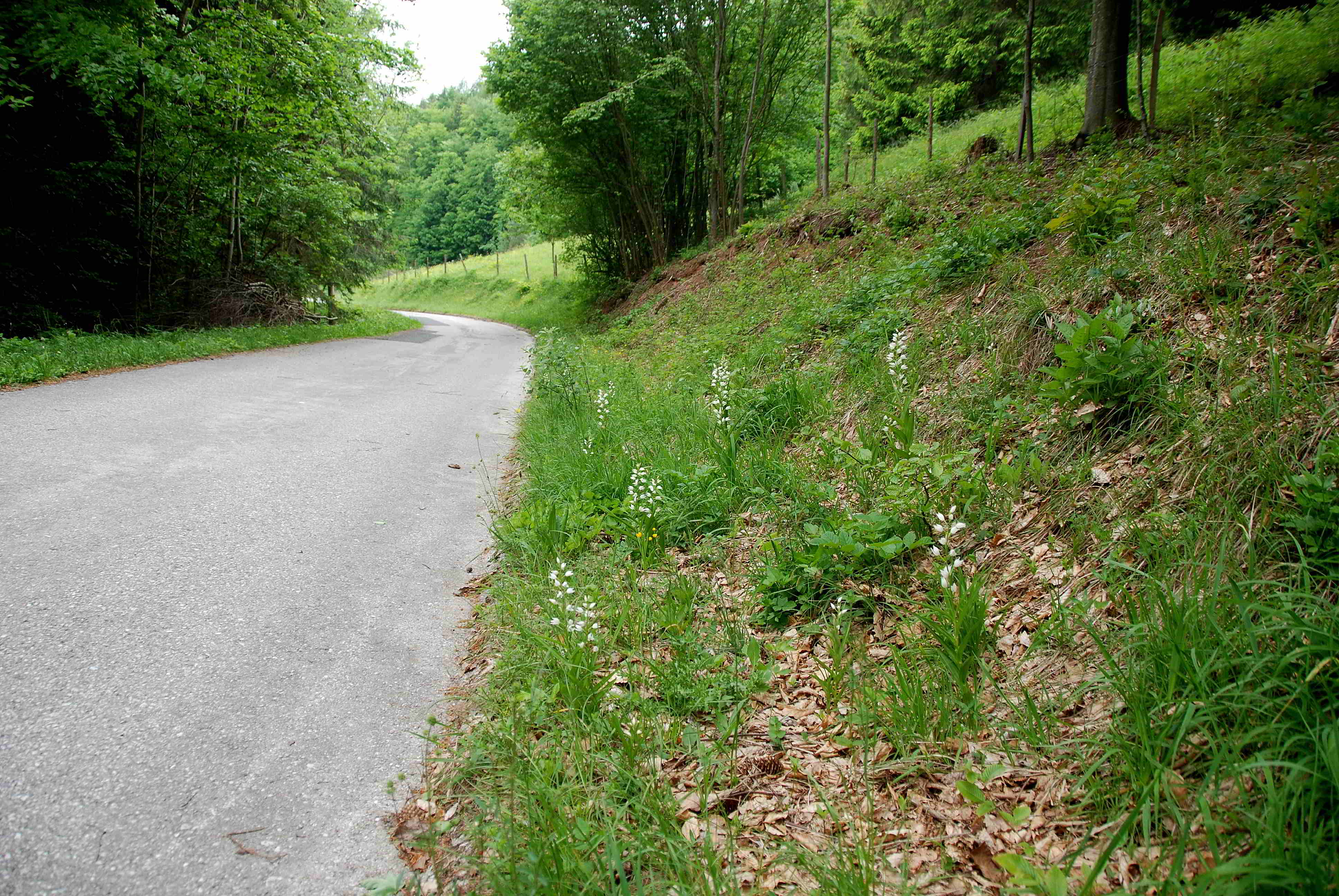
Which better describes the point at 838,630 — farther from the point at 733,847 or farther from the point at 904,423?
the point at 904,423

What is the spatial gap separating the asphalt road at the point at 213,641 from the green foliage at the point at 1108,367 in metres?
3.36

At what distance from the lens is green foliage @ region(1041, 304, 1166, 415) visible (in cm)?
318

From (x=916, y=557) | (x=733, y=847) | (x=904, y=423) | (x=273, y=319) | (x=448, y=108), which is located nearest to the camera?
(x=733, y=847)

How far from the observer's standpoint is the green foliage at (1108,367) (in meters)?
3.18

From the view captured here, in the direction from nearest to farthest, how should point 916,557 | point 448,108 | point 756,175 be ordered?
1. point 916,557
2. point 756,175
3. point 448,108

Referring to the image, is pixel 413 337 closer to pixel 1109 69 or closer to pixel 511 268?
pixel 1109 69

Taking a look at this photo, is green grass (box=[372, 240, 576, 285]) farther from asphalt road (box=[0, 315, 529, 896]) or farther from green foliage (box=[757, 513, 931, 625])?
green foliage (box=[757, 513, 931, 625])

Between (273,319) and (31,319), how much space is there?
4.83 m

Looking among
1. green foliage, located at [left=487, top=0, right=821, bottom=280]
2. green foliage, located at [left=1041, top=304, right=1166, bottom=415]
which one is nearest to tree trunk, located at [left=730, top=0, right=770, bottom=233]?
green foliage, located at [left=487, top=0, right=821, bottom=280]

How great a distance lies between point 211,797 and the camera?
2.03 metres

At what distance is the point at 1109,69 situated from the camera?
7457 millimetres

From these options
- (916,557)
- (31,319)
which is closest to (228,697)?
(916,557)

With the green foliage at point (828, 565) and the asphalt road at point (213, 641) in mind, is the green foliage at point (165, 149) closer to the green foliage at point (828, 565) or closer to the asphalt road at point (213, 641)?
the asphalt road at point (213, 641)

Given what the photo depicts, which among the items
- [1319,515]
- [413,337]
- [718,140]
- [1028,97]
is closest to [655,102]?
[718,140]
